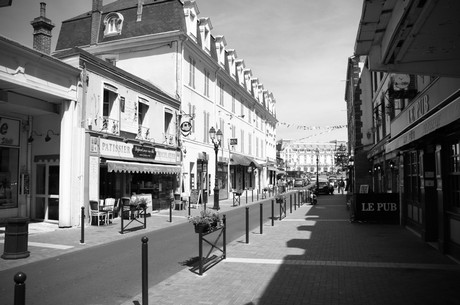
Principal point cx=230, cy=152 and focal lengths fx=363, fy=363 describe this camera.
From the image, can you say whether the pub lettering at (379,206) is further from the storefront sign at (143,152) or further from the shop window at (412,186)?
the storefront sign at (143,152)

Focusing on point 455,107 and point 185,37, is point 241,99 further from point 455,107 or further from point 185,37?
point 455,107

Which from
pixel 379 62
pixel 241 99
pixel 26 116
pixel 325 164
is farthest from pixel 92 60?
pixel 325 164

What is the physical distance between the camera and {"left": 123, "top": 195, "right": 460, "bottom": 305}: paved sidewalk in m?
5.42

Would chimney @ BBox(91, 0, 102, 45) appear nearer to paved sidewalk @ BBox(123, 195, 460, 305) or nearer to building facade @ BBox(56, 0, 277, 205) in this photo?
building facade @ BBox(56, 0, 277, 205)

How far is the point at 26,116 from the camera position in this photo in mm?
14562

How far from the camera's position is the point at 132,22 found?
2398cm

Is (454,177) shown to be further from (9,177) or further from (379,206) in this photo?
(9,177)

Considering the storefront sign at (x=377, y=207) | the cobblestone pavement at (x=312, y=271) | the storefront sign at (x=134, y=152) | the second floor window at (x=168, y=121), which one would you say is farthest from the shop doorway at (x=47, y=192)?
the storefront sign at (x=377, y=207)

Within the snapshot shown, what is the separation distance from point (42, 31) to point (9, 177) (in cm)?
728

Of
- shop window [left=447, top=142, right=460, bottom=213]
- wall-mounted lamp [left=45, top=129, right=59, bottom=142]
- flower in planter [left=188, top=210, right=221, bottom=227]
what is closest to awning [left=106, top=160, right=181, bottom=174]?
wall-mounted lamp [left=45, top=129, right=59, bottom=142]

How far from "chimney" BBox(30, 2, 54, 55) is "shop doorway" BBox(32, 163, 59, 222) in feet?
19.3

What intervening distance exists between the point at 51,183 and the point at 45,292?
377 inches

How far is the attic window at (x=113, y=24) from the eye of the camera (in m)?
Result: 24.2

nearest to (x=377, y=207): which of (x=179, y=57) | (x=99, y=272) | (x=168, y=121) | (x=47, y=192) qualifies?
(x=99, y=272)
